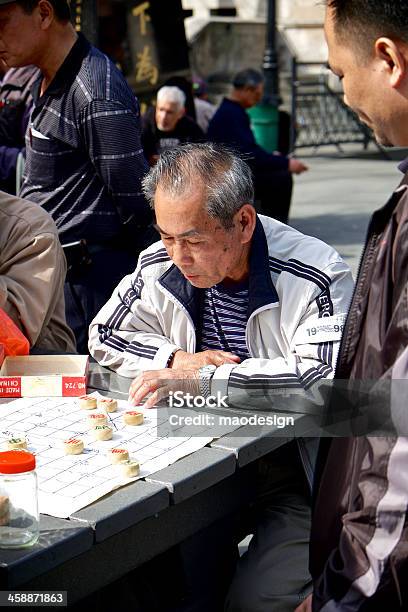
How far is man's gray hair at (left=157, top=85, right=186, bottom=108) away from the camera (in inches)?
301

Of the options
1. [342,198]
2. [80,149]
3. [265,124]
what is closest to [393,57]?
[80,149]

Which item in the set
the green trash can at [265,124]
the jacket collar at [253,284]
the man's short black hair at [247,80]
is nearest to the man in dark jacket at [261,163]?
the man's short black hair at [247,80]

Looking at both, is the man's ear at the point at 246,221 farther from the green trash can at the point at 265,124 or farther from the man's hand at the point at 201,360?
the green trash can at the point at 265,124

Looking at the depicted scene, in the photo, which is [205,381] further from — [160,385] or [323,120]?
[323,120]

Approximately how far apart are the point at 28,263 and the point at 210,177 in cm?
76

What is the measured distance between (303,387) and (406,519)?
1039mm

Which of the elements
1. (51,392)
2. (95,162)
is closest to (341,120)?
(95,162)

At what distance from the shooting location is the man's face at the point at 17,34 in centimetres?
377

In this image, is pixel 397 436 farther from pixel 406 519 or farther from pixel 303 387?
pixel 303 387

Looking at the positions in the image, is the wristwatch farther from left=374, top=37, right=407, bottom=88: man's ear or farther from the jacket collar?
left=374, top=37, right=407, bottom=88: man's ear

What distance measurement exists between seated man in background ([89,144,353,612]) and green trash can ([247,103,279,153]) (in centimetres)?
908

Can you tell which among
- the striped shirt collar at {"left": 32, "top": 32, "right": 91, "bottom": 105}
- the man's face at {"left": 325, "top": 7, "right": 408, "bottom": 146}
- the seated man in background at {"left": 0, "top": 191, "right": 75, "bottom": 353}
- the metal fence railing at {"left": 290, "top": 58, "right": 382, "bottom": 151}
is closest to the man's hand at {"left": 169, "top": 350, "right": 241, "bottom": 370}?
the seated man in background at {"left": 0, "top": 191, "right": 75, "bottom": 353}

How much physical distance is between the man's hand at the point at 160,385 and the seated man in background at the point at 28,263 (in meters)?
0.56

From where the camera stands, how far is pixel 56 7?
3855mm
